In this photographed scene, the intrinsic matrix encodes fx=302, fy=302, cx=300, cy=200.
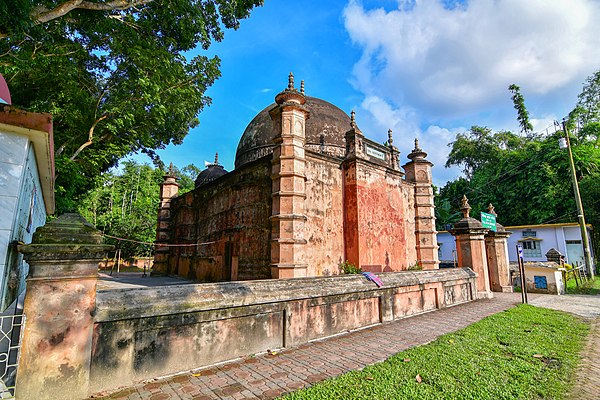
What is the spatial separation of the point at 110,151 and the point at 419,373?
1394 centimetres

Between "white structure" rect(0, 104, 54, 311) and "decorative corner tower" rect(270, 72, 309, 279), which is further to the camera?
"decorative corner tower" rect(270, 72, 309, 279)

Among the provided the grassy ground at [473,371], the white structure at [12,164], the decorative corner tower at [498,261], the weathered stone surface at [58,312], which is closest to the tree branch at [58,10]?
the white structure at [12,164]

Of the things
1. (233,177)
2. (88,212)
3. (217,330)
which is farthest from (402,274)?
(88,212)

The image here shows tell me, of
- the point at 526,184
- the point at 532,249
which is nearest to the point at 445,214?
the point at 526,184

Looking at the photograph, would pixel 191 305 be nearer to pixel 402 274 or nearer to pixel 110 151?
pixel 402 274

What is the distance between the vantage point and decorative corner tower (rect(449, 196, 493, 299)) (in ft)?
37.3

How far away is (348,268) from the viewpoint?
10.0m

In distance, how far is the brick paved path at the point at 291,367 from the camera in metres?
3.45

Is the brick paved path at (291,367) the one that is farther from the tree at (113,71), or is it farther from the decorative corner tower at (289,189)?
the tree at (113,71)

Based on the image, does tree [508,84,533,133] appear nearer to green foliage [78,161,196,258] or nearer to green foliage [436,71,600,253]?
green foliage [436,71,600,253]

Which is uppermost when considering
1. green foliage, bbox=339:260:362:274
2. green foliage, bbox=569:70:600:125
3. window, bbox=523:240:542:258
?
green foliage, bbox=569:70:600:125

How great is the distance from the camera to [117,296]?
3742mm

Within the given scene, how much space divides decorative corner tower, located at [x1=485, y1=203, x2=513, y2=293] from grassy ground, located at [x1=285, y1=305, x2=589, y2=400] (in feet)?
27.0

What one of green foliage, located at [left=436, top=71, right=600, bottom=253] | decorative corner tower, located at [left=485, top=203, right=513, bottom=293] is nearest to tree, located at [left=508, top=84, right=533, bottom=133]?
green foliage, located at [left=436, top=71, right=600, bottom=253]
